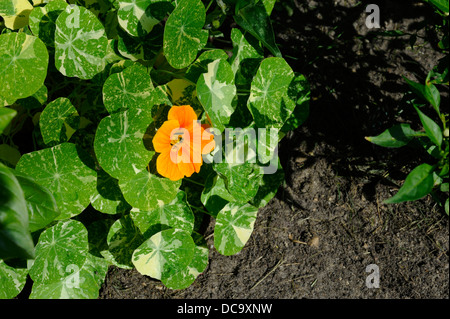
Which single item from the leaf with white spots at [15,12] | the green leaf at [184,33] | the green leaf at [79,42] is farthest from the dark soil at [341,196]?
the leaf with white spots at [15,12]

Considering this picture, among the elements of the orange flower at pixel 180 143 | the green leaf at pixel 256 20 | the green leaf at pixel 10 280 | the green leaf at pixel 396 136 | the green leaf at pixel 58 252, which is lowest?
the green leaf at pixel 10 280

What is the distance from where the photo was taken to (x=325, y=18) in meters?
2.15

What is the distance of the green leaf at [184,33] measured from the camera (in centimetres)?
149

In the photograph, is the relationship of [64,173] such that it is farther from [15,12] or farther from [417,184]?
[417,184]

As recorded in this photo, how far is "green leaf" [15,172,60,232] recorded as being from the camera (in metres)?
1.32

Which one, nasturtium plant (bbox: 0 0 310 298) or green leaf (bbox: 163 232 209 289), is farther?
green leaf (bbox: 163 232 209 289)

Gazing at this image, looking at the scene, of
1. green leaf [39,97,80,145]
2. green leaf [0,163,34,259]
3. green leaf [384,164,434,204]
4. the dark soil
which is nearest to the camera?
green leaf [0,163,34,259]

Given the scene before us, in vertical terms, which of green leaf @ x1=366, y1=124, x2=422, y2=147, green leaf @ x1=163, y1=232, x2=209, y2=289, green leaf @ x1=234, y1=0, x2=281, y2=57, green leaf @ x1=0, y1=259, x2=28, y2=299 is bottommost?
green leaf @ x1=163, y1=232, x2=209, y2=289

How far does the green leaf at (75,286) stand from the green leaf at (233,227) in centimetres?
55

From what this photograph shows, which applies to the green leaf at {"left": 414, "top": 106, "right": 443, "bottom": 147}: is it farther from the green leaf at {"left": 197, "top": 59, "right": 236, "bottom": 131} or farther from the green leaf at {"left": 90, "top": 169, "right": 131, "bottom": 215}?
the green leaf at {"left": 90, "top": 169, "right": 131, "bottom": 215}

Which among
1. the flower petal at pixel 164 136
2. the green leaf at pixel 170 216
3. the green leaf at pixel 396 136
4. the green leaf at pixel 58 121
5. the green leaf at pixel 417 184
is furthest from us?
the green leaf at pixel 170 216

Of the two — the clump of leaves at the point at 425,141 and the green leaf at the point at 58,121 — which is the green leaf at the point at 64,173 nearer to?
the green leaf at the point at 58,121

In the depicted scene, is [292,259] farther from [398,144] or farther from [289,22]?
[289,22]
